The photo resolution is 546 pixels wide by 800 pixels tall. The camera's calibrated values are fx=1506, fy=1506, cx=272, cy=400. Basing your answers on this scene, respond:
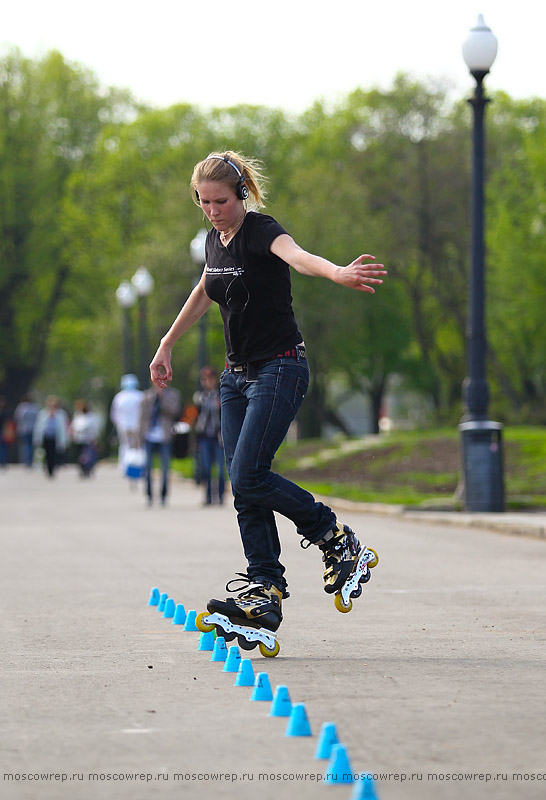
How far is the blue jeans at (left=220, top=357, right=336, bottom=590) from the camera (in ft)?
21.5

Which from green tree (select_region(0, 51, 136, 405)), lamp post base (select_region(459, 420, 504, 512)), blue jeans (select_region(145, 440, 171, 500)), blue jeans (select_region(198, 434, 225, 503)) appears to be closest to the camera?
lamp post base (select_region(459, 420, 504, 512))

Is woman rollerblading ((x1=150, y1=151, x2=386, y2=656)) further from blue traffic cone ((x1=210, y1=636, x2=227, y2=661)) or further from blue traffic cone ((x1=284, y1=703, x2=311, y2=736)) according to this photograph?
blue traffic cone ((x1=284, y1=703, x2=311, y2=736))

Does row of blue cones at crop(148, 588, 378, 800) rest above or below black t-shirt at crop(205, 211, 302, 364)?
below

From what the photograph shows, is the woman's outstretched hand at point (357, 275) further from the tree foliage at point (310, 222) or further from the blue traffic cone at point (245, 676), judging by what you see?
the tree foliage at point (310, 222)

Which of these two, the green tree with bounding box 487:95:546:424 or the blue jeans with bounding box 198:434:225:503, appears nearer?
the blue jeans with bounding box 198:434:225:503

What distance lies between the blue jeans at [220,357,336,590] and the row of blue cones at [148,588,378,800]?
0.48m

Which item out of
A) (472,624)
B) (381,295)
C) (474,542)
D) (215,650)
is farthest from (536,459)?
(381,295)

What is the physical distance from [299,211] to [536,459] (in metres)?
26.5

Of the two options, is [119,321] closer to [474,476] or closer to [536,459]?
[536,459]

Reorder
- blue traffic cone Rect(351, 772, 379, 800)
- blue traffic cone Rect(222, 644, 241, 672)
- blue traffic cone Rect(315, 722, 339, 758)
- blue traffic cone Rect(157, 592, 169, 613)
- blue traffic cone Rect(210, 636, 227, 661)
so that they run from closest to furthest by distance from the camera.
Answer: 1. blue traffic cone Rect(351, 772, 379, 800)
2. blue traffic cone Rect(315, 722, 339, 758)
3. blue traffic cone Rect(222, 644, 241, 672)
4. blue traffic cone Rect(210, 636, 227, 661)
5. blue traffic cone Rect(157, 592, 169, 613)

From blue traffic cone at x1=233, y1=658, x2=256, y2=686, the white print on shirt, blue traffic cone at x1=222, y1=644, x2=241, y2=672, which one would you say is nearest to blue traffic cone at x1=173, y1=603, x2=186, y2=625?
blue traffic cone at x1=222, y1=644, x2=241, y2=672

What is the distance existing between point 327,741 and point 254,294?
272 centimetres

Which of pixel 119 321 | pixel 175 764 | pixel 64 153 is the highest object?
pixel 64 153

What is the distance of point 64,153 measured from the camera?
57969mm
